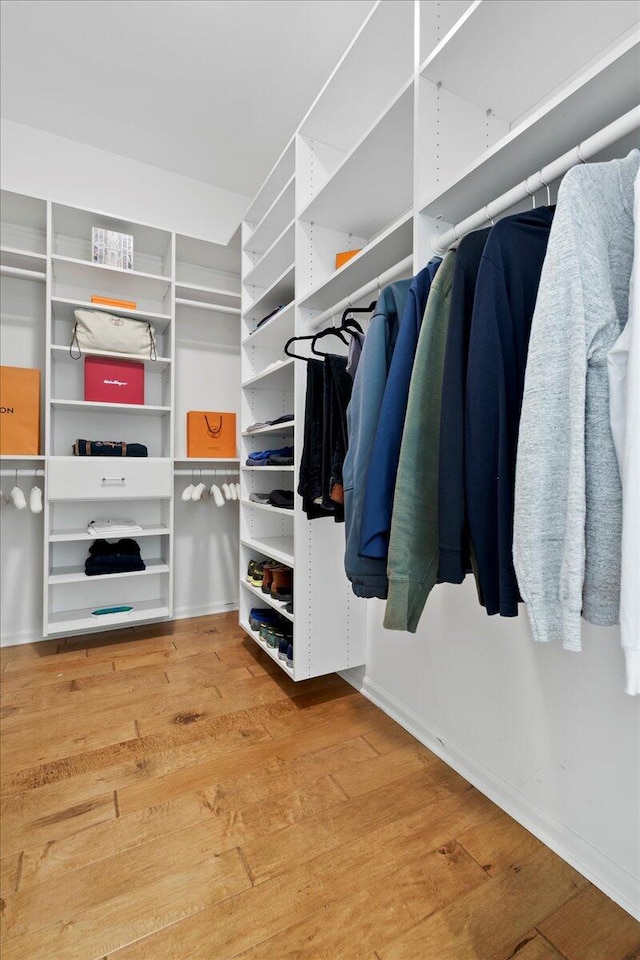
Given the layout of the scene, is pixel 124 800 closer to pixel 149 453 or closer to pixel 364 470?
pixel 364 470

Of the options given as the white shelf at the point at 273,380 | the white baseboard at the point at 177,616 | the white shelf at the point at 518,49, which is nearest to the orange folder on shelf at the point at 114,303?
the white shelf at the point at 273,380

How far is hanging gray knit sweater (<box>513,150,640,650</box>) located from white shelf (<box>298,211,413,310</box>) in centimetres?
66

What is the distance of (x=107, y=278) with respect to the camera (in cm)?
268

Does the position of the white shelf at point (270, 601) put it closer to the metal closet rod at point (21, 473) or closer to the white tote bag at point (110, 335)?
the metal closet rod at point (21, 473)

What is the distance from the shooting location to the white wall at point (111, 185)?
2592 mm

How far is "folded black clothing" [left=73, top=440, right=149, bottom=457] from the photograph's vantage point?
2523 millimetres

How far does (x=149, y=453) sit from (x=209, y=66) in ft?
6.75

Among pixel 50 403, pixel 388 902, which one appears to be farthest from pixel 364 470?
pixel 50 403

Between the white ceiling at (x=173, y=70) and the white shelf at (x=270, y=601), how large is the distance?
2.54 meters


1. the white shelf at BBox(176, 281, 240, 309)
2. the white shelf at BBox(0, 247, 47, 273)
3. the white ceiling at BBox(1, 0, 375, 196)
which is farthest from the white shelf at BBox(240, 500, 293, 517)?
the white ceiling at BBox(1, 0, 375, 196)

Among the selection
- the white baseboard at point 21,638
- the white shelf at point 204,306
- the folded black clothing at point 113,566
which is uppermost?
the white shelf at point 204,306

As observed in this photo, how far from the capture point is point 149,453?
2975 millimetres

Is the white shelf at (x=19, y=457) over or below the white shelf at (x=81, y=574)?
over

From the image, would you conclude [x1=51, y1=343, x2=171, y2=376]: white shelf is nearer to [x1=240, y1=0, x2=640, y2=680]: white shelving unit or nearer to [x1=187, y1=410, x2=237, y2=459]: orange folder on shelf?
[x1=187, y1=410, x2=237, y2=459]: orange folder on shelf
